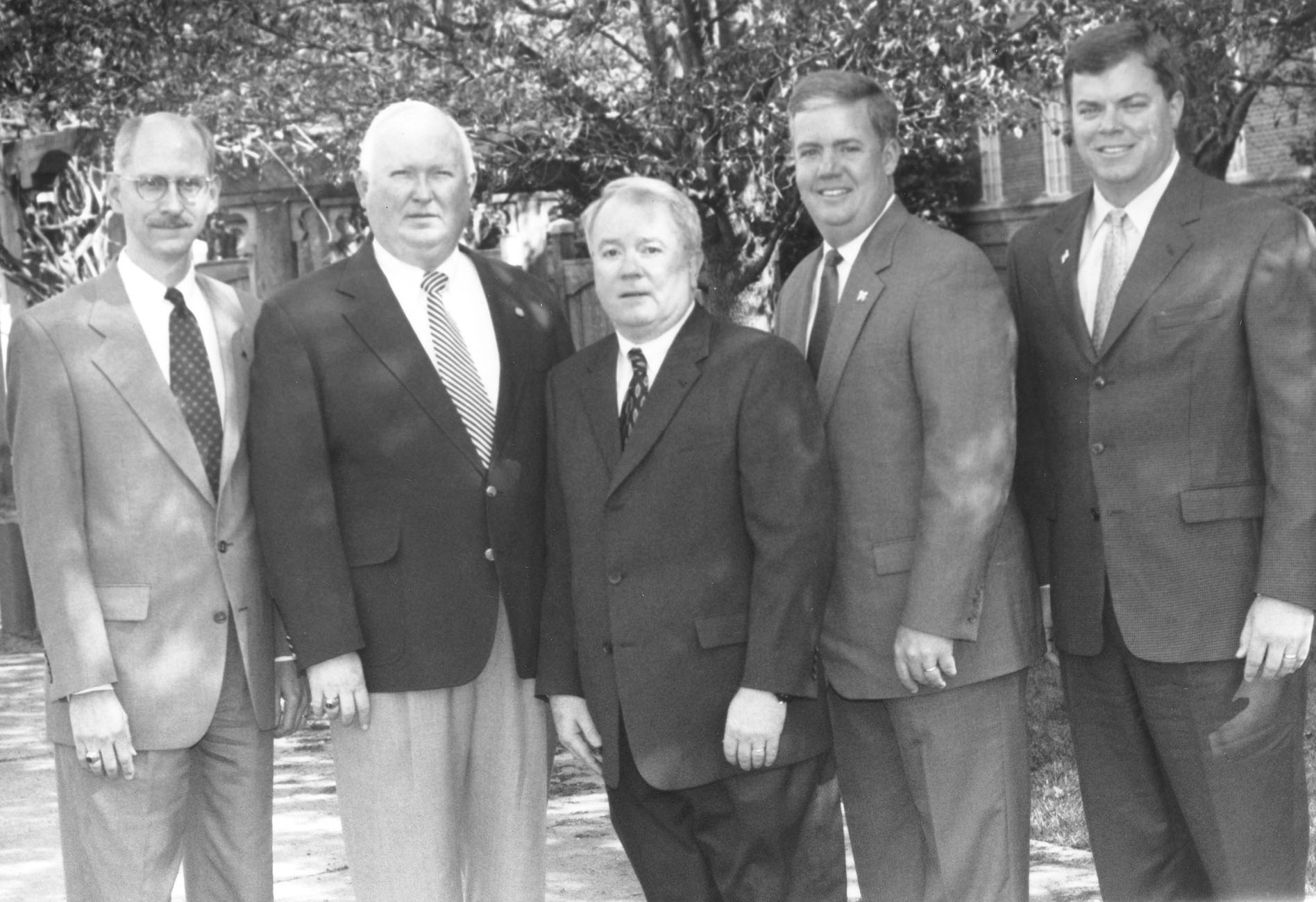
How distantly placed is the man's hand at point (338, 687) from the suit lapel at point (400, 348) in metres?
0.56

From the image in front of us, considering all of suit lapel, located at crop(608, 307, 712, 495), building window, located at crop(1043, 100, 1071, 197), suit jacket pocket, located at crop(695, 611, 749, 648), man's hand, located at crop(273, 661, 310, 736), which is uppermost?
building window, located at crop(1043, 100, 1071, 197)

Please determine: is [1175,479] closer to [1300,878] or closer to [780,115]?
[1300,878]

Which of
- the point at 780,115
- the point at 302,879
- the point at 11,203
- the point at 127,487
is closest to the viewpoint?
the point at 127,487

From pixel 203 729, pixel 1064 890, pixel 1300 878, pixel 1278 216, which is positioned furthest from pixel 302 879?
pixel 1278 216

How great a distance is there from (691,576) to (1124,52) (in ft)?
5.37

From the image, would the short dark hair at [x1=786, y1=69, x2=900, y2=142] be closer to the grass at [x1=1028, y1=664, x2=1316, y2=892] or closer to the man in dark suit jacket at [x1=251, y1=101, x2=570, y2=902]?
the man in dark suit jacket at [x1=251, y1=101, x2=570, y2=902]

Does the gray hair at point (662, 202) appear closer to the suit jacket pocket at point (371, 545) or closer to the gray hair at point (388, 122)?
the gray hair at point (388, 122)

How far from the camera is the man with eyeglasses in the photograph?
3799mm

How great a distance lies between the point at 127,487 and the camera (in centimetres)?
386

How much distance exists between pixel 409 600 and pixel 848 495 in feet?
3.56

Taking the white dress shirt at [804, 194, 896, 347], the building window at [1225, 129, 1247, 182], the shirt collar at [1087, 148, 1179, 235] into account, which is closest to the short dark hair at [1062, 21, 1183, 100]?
the shirt collar at [1087, 148, 1179, 235]

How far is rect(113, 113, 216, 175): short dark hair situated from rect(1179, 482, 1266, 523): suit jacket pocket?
2.48m

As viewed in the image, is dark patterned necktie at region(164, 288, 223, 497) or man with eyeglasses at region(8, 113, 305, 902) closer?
man with eyeglasses at region(8, 113, 305, 902)

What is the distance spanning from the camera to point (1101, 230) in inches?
160
